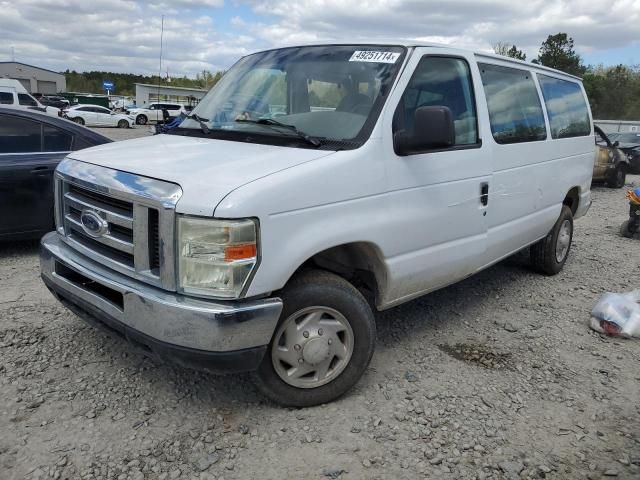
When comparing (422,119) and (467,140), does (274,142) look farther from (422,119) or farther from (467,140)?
(467,140)

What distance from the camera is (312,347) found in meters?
2.97

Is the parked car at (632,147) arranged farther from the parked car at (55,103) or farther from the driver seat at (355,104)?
the parked car at (55,103)

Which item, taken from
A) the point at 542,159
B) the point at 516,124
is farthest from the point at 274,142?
the point at 542,159

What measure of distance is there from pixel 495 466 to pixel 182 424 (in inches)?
63.7

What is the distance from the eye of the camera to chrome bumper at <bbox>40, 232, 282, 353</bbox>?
8.29 feet

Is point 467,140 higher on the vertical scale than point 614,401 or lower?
higher

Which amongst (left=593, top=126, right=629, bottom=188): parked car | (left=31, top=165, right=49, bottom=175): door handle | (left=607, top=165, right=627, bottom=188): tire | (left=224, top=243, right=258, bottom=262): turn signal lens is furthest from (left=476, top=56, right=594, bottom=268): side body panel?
(left=607, top=165, right=627, bottom=188): tire

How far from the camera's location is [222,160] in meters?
2.85

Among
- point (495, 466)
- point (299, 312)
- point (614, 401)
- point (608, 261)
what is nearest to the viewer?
point (495, 466)

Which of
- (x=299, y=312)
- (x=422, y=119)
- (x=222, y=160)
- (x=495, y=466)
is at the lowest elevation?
(x=495, y=466)

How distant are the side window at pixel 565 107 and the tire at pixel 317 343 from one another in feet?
10.5

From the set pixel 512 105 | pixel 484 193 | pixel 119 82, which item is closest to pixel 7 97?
pixel 512 105

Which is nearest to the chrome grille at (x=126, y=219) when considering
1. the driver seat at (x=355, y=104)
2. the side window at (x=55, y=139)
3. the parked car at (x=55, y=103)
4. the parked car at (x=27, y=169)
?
the driver seat at (x=355, y=104)

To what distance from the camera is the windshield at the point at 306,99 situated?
317cm
